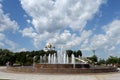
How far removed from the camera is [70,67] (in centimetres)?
3272

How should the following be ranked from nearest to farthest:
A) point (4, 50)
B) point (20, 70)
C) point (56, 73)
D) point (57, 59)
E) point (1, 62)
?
point (56, 73), point (20, 70), point (57, 59), point (1, 62), point (4, 50)

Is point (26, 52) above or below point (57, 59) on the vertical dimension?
above

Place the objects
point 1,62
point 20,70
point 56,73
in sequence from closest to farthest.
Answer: point 56,73 < point 20,70 < point 1,62

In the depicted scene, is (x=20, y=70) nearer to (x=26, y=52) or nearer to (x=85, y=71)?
(x=85, y=71)

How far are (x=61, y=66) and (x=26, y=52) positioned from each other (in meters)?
73.0

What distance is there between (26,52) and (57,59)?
6141 centimetres

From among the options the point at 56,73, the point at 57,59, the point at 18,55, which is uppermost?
the point at 18,55

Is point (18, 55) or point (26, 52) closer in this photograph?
point (18, 55)

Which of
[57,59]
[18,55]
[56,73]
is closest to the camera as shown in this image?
[56,73]

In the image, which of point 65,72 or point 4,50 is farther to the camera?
point 4,50

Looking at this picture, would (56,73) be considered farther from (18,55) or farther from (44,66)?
(18,55)

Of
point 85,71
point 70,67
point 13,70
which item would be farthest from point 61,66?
point 13,70

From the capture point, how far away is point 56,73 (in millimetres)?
29734

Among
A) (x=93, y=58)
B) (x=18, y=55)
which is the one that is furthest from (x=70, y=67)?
(x=93, y=58)
